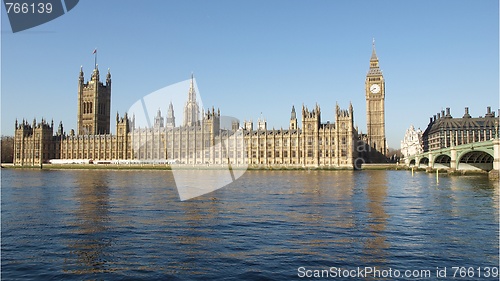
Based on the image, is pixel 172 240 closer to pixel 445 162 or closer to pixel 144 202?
pixel 144 202

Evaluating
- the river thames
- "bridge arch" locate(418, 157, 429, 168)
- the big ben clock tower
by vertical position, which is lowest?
the river thames

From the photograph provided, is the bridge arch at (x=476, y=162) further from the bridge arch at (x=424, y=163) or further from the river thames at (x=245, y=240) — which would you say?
the river thames at (x=245, y=240)

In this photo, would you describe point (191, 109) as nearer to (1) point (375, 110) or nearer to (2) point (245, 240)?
(1) point (375, 110)

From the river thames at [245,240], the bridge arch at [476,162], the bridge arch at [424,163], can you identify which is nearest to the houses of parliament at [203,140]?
the bridge arch at [424,163]

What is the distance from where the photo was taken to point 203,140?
5827 inches

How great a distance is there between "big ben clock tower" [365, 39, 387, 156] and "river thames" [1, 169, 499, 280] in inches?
4878

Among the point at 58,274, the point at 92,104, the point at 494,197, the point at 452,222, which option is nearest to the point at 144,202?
the point at 58,274

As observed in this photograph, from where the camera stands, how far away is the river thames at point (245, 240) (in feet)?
55.5

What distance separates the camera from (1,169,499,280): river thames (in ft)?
55.5

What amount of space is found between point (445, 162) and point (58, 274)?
108304 mm

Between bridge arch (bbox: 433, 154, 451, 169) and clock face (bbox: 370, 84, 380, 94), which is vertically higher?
clock face (bbox: 370, 84, 380, 94)

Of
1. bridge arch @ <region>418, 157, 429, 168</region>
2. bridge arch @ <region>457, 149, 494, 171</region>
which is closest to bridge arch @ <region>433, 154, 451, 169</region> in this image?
bridge arch @ <region>457, 149, 494, 171</region>

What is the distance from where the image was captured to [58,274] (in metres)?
16.4

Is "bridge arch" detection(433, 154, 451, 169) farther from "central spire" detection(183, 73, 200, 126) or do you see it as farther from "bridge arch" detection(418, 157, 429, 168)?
"central spire" detection(183, 73, 200, 126)
